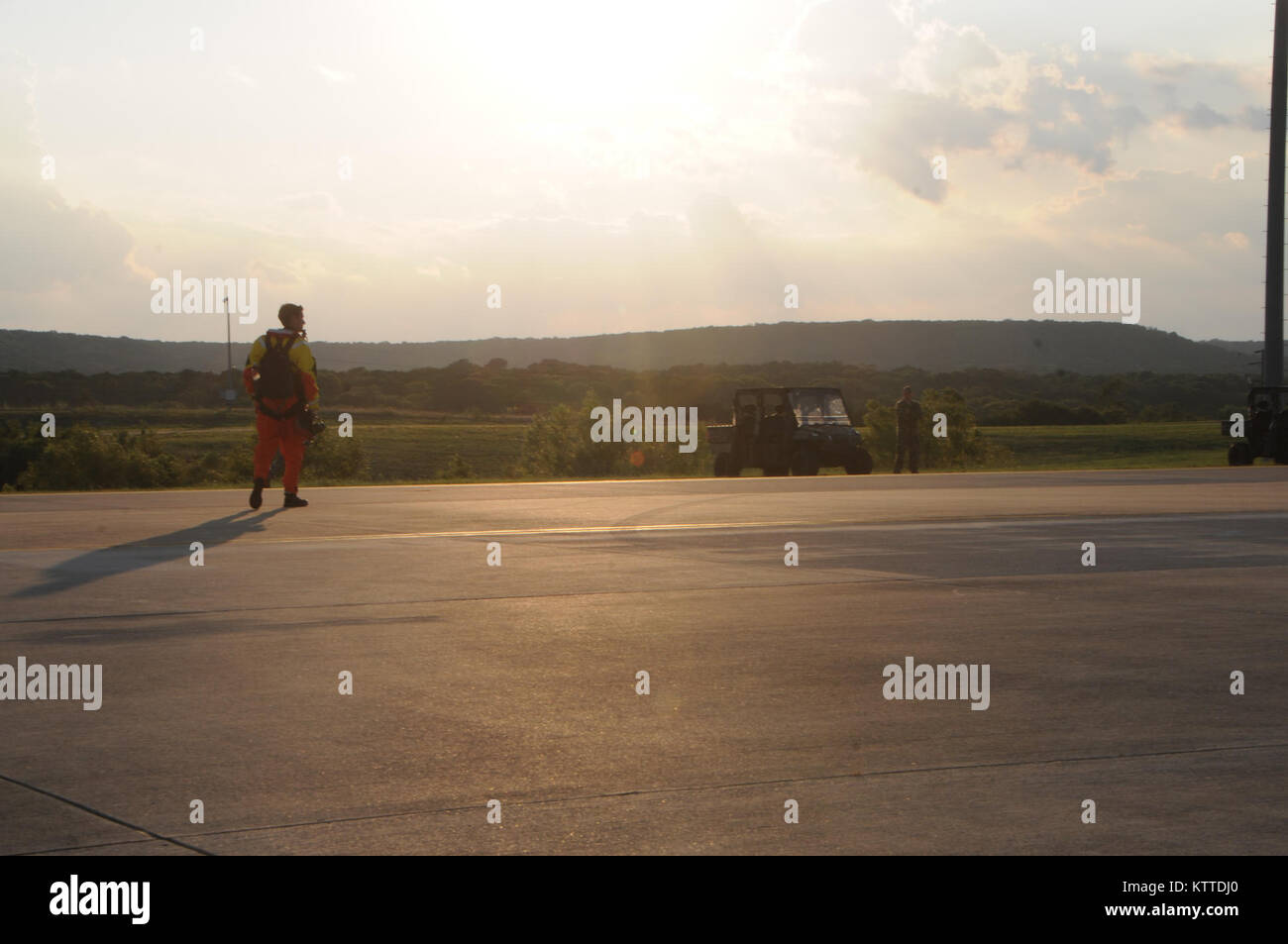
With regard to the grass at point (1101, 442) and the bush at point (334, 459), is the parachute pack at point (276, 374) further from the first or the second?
the grass at point (1101, 442)

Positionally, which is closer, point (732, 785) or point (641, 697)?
point (732, 785)

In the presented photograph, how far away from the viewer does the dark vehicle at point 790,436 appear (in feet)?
104

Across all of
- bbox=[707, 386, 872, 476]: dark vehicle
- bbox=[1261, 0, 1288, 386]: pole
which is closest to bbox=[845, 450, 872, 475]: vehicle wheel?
bbox=[707, 386, 872, 476]: dark vehicle

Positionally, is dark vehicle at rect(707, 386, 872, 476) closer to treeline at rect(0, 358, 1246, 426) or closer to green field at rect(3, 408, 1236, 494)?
green field at rect(3, 408, 1236, 494)

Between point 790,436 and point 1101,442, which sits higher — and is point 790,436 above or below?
above

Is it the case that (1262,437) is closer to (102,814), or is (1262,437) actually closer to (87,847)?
(102,814)

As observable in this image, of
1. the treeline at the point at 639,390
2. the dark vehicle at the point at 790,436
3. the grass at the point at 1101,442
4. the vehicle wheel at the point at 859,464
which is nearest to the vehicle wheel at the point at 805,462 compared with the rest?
the dark vehicle at the point at 790,436

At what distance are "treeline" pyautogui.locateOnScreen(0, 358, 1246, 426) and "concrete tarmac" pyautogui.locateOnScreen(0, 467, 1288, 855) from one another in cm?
8743

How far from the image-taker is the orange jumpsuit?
53.7 ft

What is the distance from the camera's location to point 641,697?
6.59 m

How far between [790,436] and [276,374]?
672 inches

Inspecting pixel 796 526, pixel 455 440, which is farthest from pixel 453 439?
pixel 796 526

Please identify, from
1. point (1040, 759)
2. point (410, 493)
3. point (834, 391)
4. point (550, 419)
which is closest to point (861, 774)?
point (1040, 759)

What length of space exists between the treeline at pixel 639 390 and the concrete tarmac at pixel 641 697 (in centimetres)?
8743
